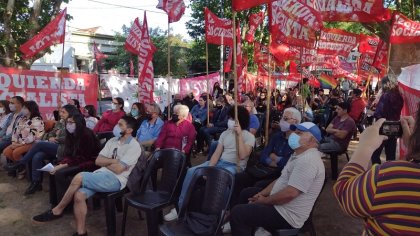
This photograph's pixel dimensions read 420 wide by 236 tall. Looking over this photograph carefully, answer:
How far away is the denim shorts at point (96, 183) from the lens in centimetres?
413

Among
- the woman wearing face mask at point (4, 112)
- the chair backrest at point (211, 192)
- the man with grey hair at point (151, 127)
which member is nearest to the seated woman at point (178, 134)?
the man with grey hair at point (151, 127)

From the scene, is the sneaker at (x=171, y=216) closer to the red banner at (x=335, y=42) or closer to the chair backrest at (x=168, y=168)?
the chair backrest at (x=168, y=168)

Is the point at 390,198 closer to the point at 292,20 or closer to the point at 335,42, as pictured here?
the point at 292,20

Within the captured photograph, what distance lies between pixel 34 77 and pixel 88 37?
29692mm

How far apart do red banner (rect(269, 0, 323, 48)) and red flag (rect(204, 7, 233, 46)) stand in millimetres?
3077

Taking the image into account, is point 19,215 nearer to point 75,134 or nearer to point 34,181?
point 34,181

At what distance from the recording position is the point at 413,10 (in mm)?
13328

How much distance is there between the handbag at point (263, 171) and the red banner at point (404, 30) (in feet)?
12.4

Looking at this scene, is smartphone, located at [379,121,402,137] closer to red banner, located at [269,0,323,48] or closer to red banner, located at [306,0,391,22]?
red banner, located at [269,0,323,48]

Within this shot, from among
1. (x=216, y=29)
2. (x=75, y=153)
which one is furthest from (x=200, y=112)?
(x=75, y=153)

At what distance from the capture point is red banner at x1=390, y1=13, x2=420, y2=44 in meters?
6.25

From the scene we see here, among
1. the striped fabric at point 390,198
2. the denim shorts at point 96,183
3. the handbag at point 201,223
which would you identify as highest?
the striped fabric at point 390,198

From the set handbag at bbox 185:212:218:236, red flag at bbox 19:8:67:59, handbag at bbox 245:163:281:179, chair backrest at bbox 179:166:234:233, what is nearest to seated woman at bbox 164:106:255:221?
handbag at bbox 245:163:281:179

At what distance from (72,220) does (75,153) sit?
0.91 meters
